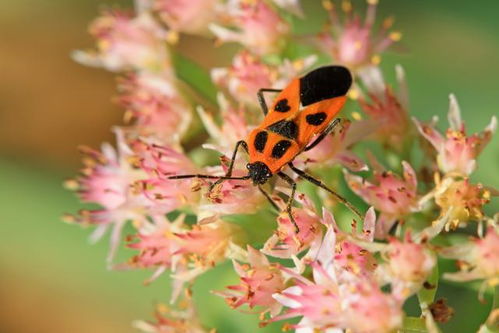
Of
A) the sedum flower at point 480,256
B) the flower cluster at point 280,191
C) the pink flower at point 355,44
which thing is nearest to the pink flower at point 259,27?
the flower cluster at point 280,191

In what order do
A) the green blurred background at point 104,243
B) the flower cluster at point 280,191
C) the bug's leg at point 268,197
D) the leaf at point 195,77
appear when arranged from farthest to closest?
1. the leaf at point 195,77
2. the green blurred background at point 104,243
3. the bug's leg at point 268,197
4. the flower cluster at point 280,191

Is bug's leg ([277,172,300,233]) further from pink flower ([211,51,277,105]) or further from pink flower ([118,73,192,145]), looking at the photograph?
pink flower ([118,73,192,145])

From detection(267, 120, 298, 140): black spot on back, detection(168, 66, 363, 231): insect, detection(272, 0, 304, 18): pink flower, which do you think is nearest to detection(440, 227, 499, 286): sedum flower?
detection(168, 66, 363, 231): insect

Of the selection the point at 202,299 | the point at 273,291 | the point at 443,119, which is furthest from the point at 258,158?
the point at 443,119

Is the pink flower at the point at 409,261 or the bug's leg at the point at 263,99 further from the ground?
the bug's leg at the point at 263,99

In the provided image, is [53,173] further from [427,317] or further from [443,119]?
[427,317]

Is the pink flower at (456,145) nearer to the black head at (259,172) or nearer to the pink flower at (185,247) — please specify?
the black head at (259,172)
